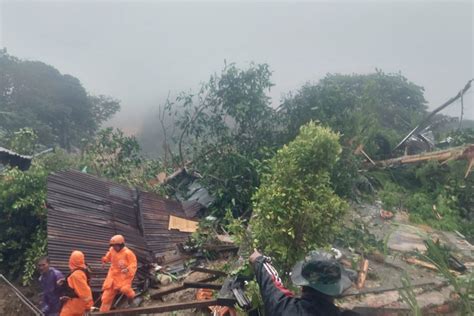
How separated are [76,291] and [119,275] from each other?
2.45 feet

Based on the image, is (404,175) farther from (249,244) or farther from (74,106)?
(74,106)

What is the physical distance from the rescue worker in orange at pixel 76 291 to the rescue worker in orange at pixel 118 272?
1.69ft

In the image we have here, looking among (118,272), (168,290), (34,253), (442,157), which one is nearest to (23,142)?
(34,253)

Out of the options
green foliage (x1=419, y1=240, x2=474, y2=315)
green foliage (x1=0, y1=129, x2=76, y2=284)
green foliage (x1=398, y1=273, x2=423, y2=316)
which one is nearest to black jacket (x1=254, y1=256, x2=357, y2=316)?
Result: green foliage (x1=398, y1=273, x2=423, y2=316)

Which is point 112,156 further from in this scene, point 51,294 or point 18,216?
point 51,294

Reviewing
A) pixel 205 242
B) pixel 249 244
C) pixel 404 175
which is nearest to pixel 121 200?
pixel 205 242

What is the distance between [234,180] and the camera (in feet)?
29.0

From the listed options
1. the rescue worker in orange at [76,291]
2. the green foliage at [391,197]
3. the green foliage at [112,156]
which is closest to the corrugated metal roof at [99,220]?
the rescue worker in orange at [76,291]

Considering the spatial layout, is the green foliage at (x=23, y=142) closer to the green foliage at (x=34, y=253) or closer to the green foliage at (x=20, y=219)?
the green foliage at (x=20, y=219)

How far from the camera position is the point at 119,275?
552cm

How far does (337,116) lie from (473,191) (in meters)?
3.63

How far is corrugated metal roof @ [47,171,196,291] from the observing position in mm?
6176

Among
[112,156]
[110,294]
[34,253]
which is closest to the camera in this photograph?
[110,294]

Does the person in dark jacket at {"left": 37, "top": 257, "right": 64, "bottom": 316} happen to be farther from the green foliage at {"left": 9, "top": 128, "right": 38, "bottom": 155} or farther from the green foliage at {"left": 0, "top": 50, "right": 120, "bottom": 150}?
the green foliage at {"left": 0, "top": 50, "right": 120, "bottom": 150}
